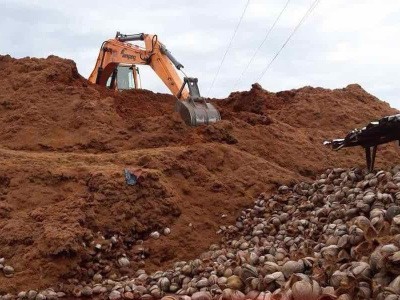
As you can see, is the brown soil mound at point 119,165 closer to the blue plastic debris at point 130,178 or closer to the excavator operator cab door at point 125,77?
the blue plastic debris at point 130,178

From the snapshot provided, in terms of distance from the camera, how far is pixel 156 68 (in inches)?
632

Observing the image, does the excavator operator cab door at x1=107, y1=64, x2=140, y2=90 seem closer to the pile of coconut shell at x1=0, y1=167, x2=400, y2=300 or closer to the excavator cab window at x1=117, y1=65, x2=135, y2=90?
the excavator cab window at x1=117, y1=65, x2=135, y2=90

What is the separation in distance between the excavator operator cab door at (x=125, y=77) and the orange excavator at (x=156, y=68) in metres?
Answer: 0.11

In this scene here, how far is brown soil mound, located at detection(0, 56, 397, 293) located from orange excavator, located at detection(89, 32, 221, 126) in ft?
1.69

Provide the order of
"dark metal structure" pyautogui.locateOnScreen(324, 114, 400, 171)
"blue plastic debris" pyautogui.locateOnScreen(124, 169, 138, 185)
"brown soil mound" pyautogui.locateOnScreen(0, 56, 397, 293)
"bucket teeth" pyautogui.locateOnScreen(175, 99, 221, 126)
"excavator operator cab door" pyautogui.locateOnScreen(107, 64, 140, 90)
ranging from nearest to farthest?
"brown soil mound" pyautogui.locateOnScreen(0, 56, 397, 293)
"dark metal structure" pyautogui.locateOnScreen(324, 114, 400, 171)
"blue plastic debris" pyautogui.locateOnScreen(124, 169, 138, 185)
"bucket teeth" pyautogui.locateOnScreen(175, 99, 221, 126)
"excavator operator cab door" pyautogui.locateOnScreen(107, 64, 140, 90)

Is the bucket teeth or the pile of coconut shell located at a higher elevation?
the bucket teeth

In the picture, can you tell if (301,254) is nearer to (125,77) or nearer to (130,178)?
(130,178)

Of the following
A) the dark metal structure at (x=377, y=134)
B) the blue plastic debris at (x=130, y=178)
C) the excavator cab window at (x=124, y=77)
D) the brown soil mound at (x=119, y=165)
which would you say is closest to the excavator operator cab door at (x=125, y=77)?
the excavator cab window at (x=124, y=77)

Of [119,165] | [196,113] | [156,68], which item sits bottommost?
[119,165]

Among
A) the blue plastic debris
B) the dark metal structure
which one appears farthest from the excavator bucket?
the dark metal structure

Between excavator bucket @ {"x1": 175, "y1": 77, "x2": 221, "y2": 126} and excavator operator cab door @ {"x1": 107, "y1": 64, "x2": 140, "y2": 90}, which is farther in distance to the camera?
excavator operator cab door @ {"x1": 107, "y1": 64, "x2": 140, "y2": 90}

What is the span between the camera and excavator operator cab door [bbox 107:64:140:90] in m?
Answer: 19.1

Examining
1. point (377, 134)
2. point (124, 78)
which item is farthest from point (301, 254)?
point (124, 78)

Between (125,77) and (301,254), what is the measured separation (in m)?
13.1
